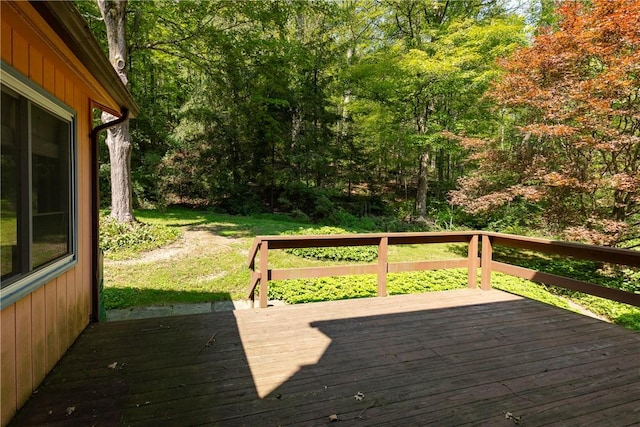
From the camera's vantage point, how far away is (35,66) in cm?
203

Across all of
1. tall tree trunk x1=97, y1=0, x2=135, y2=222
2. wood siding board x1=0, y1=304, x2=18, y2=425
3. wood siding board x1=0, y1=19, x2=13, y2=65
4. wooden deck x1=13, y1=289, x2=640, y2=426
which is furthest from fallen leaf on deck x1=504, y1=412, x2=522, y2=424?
tall tree trunk x1=97, y1=0, x2=135, y2=222

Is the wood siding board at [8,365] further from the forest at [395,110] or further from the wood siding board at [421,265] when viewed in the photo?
the forest at [395,110]

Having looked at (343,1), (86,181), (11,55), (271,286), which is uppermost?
(343,1)

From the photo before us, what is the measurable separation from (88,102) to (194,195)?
34.2 ft

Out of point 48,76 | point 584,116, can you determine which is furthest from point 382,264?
point 584,116

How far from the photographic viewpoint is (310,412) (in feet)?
6.21

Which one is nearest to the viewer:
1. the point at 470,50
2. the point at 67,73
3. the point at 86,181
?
the point at 67,73

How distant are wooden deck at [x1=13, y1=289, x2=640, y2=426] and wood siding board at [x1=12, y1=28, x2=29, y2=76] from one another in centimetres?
188

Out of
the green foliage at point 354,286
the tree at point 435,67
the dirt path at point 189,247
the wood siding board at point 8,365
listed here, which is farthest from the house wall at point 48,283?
the tree at point 435,67

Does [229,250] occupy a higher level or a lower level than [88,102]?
lower

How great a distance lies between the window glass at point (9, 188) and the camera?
1.75 m

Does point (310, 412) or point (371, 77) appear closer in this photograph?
point (310, 412)

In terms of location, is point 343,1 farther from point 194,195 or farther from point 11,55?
point 11,55

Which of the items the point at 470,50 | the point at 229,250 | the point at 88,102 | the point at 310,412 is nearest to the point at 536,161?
the point at 470,50
